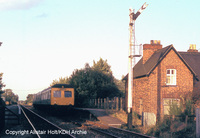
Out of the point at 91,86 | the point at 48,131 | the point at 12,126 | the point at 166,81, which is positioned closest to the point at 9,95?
the point at 91,86

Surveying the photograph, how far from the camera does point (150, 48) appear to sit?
31.0m

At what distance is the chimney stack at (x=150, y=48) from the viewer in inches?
1215

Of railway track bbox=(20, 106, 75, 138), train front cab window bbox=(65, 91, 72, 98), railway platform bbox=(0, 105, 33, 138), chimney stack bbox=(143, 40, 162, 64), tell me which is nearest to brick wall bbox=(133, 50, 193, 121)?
chimney stack bbox=(143, 40, 162, 64)

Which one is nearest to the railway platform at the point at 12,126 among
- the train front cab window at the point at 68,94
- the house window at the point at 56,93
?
the house window at the point at 56,93

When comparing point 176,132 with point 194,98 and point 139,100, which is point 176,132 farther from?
point 139,100

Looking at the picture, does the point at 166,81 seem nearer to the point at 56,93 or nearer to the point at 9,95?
the point at 56,93

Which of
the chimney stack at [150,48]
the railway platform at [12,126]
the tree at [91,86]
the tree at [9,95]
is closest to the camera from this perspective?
the railway platform at [12,126]

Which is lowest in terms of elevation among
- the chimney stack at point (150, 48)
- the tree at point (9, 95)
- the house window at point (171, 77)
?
the tree at point (9, 95)

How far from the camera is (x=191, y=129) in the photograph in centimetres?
1557

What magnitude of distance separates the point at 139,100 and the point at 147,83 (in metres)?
2.98

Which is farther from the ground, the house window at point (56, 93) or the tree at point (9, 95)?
the house window at point (56, 93)

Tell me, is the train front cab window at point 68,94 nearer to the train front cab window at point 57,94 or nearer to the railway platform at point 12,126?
the train front cab window at point 57,94

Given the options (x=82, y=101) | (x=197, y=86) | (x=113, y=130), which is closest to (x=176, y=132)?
(x=113, y=130)

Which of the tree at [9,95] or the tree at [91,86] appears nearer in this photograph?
the tree at [91,86]
